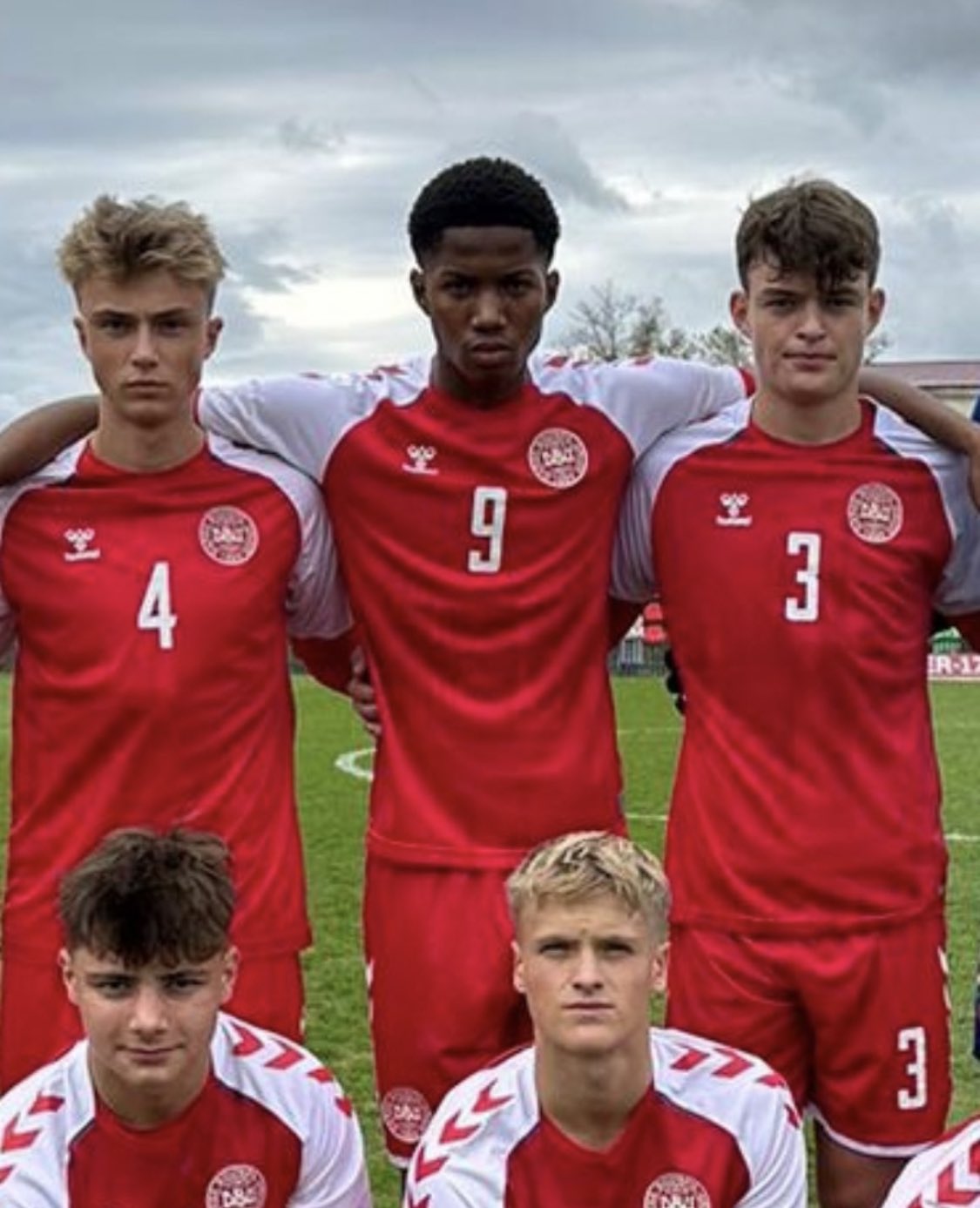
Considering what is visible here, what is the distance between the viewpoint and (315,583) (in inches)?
155

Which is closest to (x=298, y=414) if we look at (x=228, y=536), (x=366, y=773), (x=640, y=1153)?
(x=228, y=536)

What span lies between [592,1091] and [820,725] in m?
0.84

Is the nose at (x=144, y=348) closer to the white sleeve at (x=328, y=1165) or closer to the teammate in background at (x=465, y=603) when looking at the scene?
the teammate in background at (x=465, y=603)

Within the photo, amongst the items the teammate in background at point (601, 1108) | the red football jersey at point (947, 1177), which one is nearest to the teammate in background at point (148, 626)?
the teammate in background at point (601, 1108)

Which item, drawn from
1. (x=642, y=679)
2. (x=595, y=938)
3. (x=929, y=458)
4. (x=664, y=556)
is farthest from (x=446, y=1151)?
(x=642, y=679)

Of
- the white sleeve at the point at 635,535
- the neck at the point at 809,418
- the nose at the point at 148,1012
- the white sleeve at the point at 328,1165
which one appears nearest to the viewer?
the nose at the point at 148,1012

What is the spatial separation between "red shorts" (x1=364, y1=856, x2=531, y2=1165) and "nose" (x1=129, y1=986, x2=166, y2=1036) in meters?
0.63

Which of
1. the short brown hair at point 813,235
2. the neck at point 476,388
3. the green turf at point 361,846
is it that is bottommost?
the green turf at point 361,846

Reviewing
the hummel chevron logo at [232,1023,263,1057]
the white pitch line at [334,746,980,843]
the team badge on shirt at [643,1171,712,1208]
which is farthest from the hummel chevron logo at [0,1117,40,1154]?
the white pitch line at [334,746,980,843]

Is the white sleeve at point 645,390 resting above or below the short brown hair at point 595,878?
above

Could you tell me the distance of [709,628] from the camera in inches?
148

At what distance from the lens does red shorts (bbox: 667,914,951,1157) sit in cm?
367

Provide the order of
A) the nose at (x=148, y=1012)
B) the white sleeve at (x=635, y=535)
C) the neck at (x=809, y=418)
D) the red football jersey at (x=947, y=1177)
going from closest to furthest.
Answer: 1. the red football jersey at (x=947, y=1177)
2. the nose at (x=148, y=1012)
3. the neck at (x=809, y=418)
4. the white sleeve at (x=635, y=535)

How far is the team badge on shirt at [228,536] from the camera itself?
149 inches
